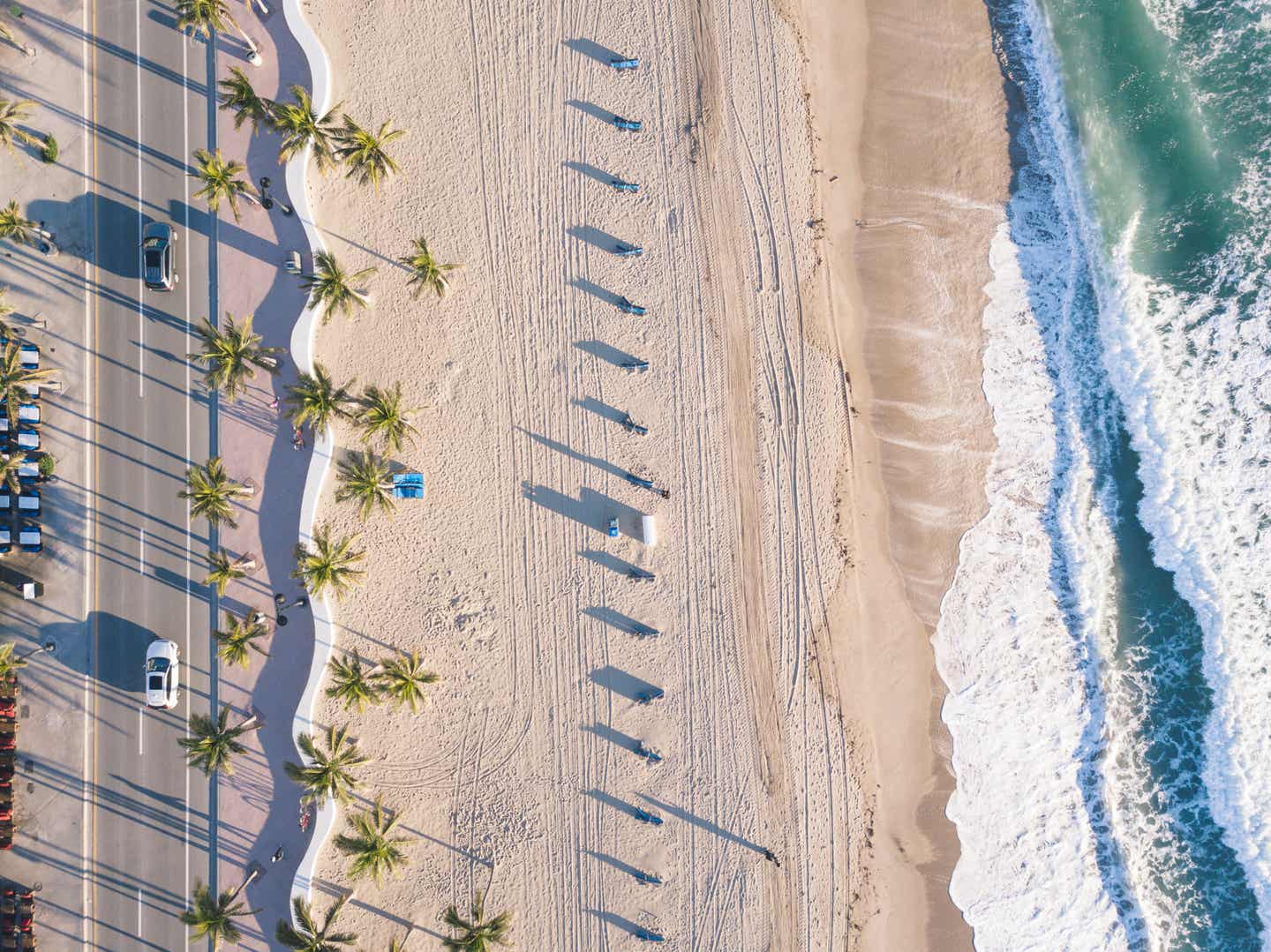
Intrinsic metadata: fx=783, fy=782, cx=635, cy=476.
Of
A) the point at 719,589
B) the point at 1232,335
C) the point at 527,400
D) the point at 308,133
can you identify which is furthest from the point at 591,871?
the point at 1232,335

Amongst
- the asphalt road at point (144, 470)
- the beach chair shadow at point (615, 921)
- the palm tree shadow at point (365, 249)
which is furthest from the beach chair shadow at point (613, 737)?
the palm tree shadow at point (365, 249)

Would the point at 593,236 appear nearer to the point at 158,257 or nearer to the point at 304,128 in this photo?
the point at 304,128

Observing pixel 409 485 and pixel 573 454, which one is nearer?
pixel 409 485

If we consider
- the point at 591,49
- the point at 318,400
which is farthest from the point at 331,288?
the point at 591,49

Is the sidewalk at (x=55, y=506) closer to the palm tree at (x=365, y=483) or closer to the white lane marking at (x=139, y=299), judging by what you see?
the white lane marking at (x=139, y=299)

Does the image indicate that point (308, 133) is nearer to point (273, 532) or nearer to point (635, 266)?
point (635, 266)

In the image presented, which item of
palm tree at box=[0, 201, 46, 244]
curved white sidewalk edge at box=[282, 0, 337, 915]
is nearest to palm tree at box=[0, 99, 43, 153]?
palm tree at box=[0, 201, 46, 244]
